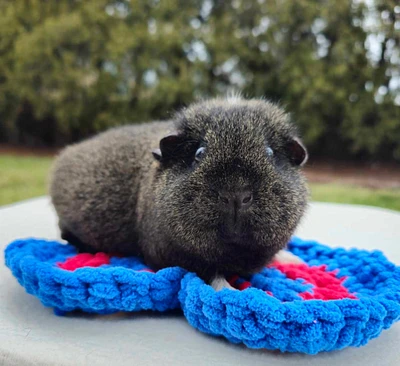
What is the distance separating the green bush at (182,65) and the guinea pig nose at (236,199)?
11.7 ft

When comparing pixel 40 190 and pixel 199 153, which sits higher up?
pixel 199 153

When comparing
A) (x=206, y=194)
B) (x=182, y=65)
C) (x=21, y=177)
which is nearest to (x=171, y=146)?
(x=206, y=194)

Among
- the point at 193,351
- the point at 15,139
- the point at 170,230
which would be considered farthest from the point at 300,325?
the point at 15,139

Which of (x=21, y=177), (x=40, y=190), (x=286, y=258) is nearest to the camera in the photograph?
(x=286, y=258)

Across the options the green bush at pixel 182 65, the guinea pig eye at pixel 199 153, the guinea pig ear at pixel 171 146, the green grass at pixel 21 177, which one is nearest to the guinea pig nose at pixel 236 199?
the guinea pig eye at pixel 199 153

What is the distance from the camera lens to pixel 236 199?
37.4 inches

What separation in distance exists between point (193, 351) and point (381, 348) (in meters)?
0.42

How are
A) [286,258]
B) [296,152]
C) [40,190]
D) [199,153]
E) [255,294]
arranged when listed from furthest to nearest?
[40,190], [286,258], [296,152], [199,153], [255,294]

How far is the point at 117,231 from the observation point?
1376mm

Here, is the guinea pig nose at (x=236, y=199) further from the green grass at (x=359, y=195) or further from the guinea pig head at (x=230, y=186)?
the green grass at (x=359, y=195)

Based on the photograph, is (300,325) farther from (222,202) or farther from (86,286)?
(86,286)

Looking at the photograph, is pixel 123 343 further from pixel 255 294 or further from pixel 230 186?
pixel 230 186

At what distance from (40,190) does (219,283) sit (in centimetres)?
352

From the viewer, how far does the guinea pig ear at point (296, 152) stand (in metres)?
1.16
